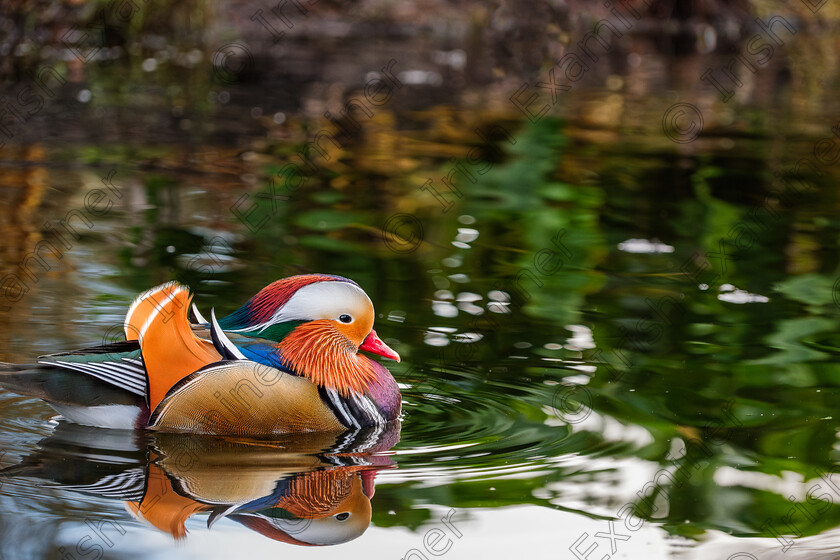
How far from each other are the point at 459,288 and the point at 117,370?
112 inches

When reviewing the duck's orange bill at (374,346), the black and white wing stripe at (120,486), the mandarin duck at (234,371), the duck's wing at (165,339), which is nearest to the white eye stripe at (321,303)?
the mandarin duck at (234,371)

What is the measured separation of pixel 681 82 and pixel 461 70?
3.16m

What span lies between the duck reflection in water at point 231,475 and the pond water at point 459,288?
1 centimetres

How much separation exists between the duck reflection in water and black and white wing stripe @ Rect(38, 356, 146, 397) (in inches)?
9.6

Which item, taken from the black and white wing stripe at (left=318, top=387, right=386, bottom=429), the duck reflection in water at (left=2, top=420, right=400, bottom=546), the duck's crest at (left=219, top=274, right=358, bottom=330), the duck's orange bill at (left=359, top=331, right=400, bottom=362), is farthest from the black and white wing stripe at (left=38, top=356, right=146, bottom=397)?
the duck's orange bill at (left=359, top=331, right=400, bottom=362)

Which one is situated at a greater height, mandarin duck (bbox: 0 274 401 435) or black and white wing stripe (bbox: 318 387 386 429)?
mandarin duck (bbox: 0 274 401 435)

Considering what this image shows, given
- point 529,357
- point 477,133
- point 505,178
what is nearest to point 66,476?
point 529,357

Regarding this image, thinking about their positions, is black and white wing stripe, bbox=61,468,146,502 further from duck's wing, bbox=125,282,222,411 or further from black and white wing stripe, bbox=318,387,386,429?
black and white wing stripe, bbox=318,387,386,429

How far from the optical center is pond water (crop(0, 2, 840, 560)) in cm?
416

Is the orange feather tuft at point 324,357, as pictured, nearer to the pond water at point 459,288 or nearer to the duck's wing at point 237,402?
the duck's wing at point 237,402

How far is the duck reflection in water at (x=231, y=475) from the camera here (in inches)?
159

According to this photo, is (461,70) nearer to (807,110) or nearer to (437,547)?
(807,110)

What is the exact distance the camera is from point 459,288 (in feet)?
22.8

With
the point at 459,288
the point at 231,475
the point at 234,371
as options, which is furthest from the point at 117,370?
the point at 459,288
